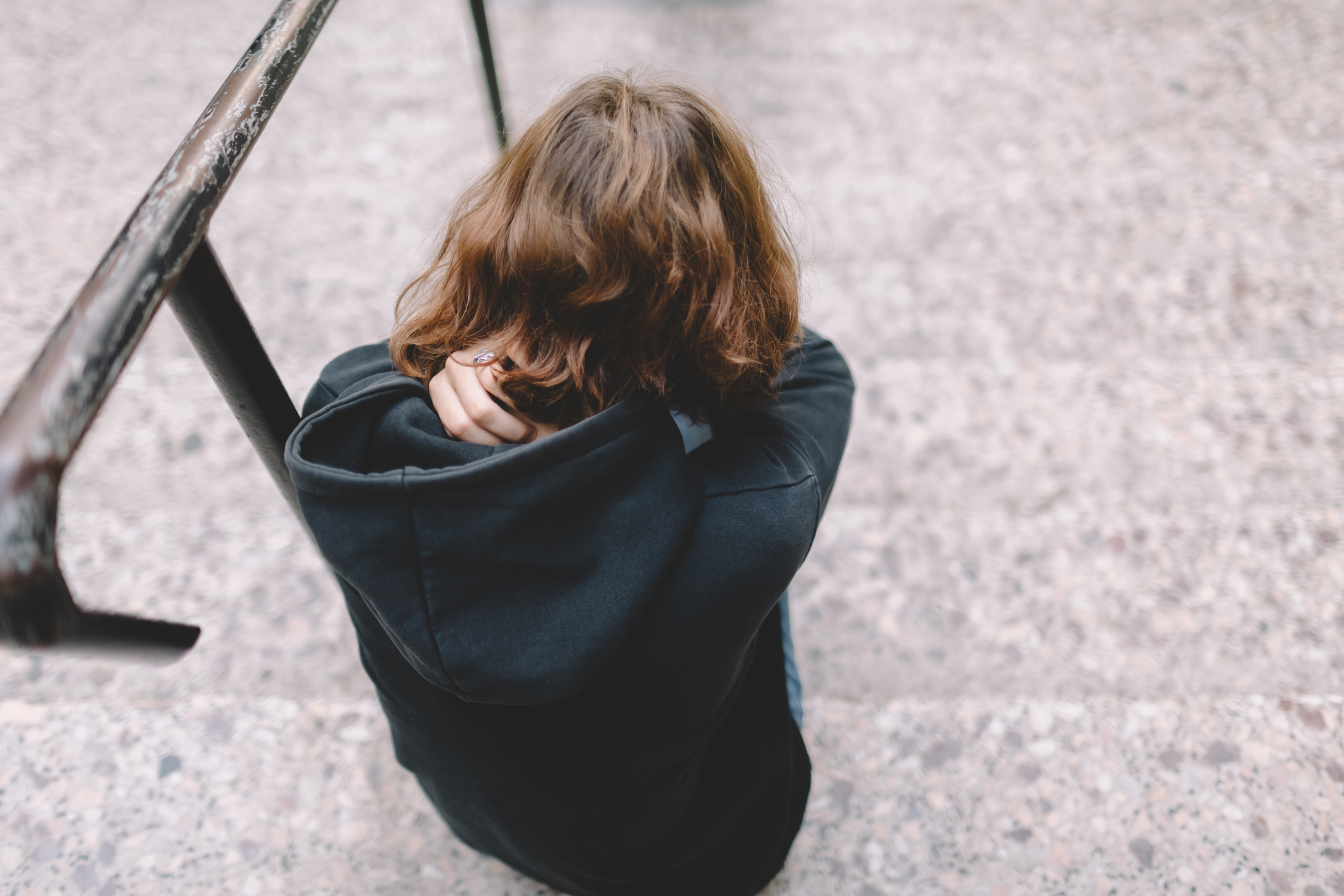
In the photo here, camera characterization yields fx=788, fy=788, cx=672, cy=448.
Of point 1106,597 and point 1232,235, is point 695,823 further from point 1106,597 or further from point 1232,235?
point 1232,235

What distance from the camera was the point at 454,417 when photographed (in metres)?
0.80

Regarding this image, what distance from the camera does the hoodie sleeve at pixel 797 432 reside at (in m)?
0.86

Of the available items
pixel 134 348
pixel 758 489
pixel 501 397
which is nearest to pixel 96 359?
pixel 134 348

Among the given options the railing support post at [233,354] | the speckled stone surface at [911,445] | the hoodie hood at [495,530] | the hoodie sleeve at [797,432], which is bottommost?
the speckled stone surface at [911,445]

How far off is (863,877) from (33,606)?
1230mm

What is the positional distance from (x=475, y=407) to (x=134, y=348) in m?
0.29

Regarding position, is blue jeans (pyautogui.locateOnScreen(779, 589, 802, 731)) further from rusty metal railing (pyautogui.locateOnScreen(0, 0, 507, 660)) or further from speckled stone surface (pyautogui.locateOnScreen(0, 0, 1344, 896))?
rusty metal railing (pyautogui.locateOnScreen(0, 0, 507, 660))

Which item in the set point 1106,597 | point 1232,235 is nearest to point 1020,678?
point 1106,597

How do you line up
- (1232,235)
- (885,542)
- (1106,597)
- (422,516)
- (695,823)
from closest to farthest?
(422,516), (695,823), (1106,597), (885,542), (1232,235)

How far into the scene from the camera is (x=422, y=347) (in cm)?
91

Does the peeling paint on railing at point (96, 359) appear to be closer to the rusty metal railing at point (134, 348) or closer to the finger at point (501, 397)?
the rusty metal railing at point (134, 348)

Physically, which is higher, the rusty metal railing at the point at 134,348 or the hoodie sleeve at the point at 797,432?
the rusty metal railing at the point at 134,348

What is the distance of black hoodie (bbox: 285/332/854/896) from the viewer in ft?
2.26

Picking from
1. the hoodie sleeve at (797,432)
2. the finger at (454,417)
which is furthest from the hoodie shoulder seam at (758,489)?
the finger at (454,417)
